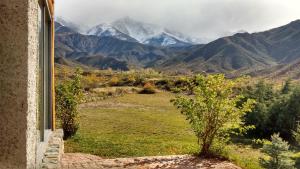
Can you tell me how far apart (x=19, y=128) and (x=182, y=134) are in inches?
628

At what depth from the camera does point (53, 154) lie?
7.15 m

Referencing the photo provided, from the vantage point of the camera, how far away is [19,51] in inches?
114

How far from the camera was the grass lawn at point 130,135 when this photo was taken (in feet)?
42.5

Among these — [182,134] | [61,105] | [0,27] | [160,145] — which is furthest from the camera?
[182,134]

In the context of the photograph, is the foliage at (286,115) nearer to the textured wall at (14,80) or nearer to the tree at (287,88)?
the tree at (287,88)

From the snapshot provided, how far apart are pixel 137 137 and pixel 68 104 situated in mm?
3142

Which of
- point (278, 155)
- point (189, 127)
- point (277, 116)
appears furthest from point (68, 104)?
point (277, 116)

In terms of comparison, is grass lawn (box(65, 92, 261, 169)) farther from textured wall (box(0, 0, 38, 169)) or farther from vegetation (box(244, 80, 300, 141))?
textured wall (box(0, 0, 38, 169))

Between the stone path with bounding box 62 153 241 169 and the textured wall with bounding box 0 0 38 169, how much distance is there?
672cm

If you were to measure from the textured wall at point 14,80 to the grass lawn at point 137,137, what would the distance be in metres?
8.89

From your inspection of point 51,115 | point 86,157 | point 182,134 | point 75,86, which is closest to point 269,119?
point 182,134

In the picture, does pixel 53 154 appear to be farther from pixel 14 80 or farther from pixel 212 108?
pixel 212 108

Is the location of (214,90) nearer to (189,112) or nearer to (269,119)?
(189,112)

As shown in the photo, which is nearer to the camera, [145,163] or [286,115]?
[145,163]
